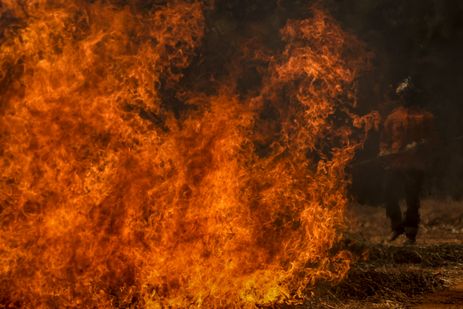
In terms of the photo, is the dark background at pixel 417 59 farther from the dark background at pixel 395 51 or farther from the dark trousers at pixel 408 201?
the dark trousers at pixel 408 201

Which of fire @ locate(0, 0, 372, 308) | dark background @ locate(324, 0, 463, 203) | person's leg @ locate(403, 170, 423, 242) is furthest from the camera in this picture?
dark background @ locate(324, 0, 463, 203)

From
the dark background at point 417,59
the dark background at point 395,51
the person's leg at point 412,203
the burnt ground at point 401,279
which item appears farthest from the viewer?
the dark background at point 417,59

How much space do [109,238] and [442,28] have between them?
1120cm

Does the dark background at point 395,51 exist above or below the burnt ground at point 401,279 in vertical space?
above

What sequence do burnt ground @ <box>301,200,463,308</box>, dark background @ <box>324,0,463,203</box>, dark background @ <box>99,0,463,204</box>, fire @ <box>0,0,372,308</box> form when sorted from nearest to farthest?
1. fire @ <box>0,0,372,308</box>
2. burnt ground @ <box>301,200,463,308</box>
3. dark background @ <box>99,0,463,204</box>
4. dark background @ <box>324,0,463,203</box>

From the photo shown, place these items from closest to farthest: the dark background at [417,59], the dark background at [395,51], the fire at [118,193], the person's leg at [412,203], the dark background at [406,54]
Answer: the fire at [118,193], the person's leg at [412,203], the dark background at [395,51], the dark background at [406,54], the dark background at [417,59]

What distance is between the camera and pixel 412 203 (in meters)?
9.58

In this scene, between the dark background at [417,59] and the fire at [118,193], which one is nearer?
the fire at [118,193]

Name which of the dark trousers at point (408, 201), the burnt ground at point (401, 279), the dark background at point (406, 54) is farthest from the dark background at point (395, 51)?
the burnt ground at point (401, 279)

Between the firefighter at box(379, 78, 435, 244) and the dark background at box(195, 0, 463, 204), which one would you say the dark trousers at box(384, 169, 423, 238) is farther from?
the dark background at box(195, 0, 463, 204)

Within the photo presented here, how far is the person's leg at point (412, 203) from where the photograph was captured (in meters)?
9.48

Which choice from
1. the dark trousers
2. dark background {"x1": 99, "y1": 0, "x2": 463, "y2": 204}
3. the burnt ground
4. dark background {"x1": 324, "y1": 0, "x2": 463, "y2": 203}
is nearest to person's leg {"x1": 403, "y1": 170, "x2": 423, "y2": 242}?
the dark trousers

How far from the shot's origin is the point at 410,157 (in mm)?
9641

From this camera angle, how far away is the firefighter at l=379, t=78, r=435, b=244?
377 inches
